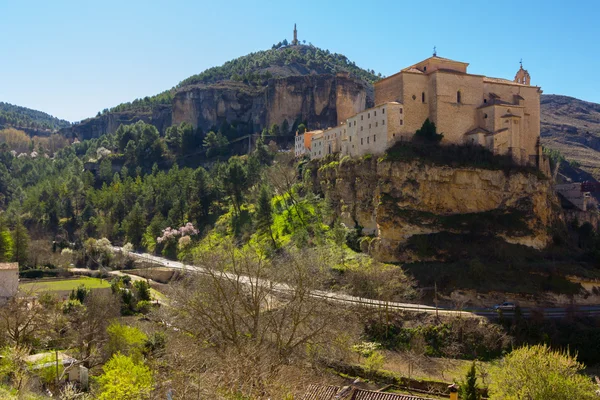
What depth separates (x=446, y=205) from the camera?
42.8 m

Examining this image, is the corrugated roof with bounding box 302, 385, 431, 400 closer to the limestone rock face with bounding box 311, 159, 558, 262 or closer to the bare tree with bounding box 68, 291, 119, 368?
the bare tree with bounding box 68, 291, 119, 368

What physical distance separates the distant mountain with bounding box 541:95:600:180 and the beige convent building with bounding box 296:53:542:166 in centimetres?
5302

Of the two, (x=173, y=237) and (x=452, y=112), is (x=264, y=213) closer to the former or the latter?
(x=173, y=237)

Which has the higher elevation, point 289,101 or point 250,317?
Answer: point 289,101

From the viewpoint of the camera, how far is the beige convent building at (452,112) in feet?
147

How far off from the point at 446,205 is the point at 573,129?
9623 cm

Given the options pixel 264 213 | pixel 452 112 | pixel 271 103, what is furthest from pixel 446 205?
pixel 271 103

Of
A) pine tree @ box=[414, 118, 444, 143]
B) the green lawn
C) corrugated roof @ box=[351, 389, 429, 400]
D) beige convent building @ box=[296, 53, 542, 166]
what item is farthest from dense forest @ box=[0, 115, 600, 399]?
pine tree @ box=[414, 118, 444, 143]

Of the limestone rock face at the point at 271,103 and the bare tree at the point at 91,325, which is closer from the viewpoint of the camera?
the bare tree at the point at 91,325

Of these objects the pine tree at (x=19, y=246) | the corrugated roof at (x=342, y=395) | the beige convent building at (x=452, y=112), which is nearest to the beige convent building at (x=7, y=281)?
the pine tree at (x=19, y=246)

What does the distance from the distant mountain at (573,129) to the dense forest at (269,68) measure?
134 feet

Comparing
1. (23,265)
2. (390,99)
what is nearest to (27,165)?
(23,265)

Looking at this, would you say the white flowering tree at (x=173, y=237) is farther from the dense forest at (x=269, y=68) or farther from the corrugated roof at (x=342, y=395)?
the dense forest at (x=269, y=68)

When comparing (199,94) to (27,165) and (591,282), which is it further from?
(591,282)
